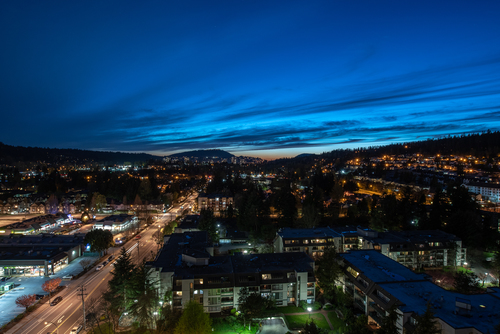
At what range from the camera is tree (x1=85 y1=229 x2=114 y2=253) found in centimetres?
2038

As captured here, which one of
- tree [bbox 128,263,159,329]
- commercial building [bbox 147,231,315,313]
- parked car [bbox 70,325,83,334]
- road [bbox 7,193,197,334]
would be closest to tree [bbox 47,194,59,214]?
road [bbox 7,193,197,334]

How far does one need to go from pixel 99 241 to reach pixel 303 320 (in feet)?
52.8

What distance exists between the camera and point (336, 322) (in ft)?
41.3

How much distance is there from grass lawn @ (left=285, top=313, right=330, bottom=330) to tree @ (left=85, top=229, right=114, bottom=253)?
1514 cm

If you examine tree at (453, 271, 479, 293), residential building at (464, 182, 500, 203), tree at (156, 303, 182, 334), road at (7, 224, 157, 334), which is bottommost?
road at (7, 224, 157, 334)

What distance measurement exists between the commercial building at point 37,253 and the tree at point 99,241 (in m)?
1.17

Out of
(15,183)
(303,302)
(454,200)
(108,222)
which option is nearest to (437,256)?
(454,200)

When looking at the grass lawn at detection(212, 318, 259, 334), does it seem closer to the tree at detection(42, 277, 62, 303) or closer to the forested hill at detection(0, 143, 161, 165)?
the tree at detection(42, 277, 62, 303)

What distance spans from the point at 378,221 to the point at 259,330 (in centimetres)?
1462

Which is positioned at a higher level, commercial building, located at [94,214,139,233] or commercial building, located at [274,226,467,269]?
commercial building, located at [274,226,467,269]

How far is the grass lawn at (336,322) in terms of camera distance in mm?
11766

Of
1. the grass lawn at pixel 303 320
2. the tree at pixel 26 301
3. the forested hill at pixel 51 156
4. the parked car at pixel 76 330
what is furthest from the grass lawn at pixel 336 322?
the forested hill at pixel 51 156

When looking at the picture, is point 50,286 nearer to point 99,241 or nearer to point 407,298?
point 99,241

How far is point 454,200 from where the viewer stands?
2402 centimetres
